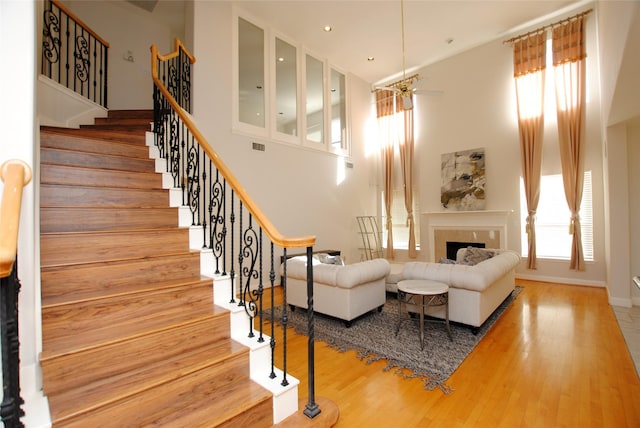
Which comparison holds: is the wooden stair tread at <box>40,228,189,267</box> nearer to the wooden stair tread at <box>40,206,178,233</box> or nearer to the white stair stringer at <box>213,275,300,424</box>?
the wooden stair tread at <box>40,206,178,233</box>

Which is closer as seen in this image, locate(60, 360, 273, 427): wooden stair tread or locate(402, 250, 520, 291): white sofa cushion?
locate(60, 360, 273, 427): wooden stair tread

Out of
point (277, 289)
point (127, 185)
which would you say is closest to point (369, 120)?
point (277, 289)

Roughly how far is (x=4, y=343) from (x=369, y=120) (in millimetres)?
8351

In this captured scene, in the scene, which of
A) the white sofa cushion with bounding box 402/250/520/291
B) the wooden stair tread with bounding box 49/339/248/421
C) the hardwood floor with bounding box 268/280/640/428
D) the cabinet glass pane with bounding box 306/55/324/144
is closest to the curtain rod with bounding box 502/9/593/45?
the cabinet glass pane with bounding box 306/55/324/144

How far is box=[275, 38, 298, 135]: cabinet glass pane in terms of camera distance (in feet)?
20.6

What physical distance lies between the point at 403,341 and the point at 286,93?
5.36 metres

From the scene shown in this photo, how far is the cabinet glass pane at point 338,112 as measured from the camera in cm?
745

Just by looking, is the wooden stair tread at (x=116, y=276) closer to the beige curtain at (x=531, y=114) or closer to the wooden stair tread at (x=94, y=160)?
the wooden stair tread at (x=94, y=160)

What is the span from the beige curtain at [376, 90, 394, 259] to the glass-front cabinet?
1.06 meters

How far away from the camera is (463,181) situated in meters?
6.61

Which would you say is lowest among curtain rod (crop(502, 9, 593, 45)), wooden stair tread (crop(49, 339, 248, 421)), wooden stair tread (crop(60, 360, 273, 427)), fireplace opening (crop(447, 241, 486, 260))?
wooden stair tread (crop(60, 360, 273, 427))

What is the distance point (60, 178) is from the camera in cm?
257

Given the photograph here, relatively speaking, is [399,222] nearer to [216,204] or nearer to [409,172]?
[409,172]

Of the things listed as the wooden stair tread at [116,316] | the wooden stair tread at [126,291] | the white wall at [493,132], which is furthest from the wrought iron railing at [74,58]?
the white wall at [493,132]
